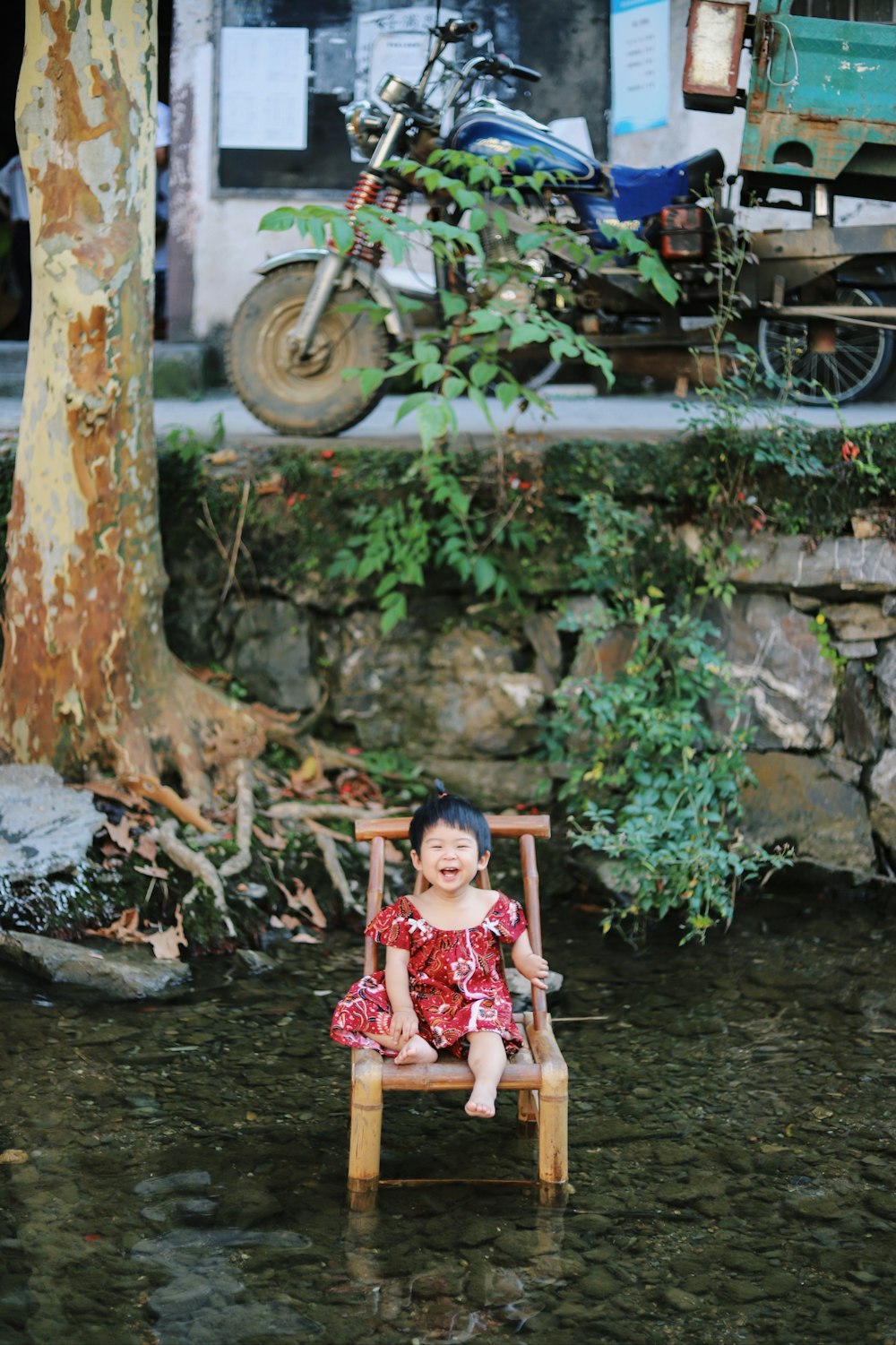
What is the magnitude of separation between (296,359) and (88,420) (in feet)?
4.38

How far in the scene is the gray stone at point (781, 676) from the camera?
5602mm

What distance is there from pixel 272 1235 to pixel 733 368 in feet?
11.9

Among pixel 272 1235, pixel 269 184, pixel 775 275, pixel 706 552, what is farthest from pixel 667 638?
pixel 269 184

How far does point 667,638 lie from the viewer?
5.36 metres

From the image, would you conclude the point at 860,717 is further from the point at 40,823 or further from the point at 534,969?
the point at 40,823

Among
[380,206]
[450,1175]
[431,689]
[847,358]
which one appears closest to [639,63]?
[847,358]

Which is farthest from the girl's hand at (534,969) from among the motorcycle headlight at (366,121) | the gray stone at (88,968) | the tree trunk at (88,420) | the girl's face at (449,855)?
the motorcycle headlight at (366,121)

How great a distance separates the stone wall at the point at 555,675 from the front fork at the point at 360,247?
1113 mm

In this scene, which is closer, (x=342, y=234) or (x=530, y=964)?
(x=530, y=964)

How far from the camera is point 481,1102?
3.00m

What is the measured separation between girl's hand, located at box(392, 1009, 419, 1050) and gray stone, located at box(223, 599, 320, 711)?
8.53ft

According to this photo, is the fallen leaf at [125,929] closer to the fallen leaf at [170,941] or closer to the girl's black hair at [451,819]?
the fallen leaf at [170,941]

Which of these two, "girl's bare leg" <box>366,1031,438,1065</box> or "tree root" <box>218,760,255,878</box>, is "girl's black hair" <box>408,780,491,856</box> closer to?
"girl's bare leg" <box>366,1031,438,1065</box>

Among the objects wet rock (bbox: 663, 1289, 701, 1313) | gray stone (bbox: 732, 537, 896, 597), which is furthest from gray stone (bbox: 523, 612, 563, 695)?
wet rock (bbox: 663, 1289, 701, 1313)
